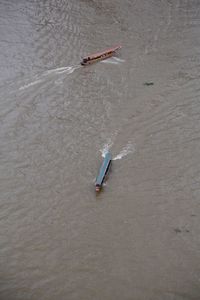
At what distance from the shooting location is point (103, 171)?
12.4 m

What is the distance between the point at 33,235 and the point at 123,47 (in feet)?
39.5

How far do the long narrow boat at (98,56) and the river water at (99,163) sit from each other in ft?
1.04

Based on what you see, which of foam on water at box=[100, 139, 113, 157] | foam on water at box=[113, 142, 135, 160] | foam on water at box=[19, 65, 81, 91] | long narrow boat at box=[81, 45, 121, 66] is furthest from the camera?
long narrow boat at box=[81, 45, 121, 66]

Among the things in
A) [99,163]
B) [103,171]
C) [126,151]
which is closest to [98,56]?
[126,151]

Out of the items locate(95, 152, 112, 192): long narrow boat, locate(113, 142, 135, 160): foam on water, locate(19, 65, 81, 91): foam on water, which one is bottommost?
locate(113, 142, 135, 160): foam on water

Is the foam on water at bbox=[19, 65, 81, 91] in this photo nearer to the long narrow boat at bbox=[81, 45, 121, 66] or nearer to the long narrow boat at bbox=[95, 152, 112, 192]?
the long narrow boat at bbox=[81, 45, 121, 66]

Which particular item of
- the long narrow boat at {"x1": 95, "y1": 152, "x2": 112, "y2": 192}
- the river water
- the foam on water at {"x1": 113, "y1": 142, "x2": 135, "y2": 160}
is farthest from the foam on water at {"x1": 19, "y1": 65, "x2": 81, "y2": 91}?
the long narrow boat at {"x1": 95, "y1": 152, "x2": 112, "y2": 192}

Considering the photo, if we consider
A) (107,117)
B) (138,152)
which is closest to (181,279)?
(138,152)

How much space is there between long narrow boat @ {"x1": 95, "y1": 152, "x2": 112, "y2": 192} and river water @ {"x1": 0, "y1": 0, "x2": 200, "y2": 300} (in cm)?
24

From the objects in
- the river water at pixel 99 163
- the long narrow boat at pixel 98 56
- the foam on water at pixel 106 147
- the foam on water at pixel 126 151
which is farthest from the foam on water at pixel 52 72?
the foam on water at pixel 126 151

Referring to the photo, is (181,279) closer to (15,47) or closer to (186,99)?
(186,99)

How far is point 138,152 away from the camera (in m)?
13.4

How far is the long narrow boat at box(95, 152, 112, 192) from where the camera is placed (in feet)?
39.3

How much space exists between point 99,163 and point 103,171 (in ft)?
2.06
